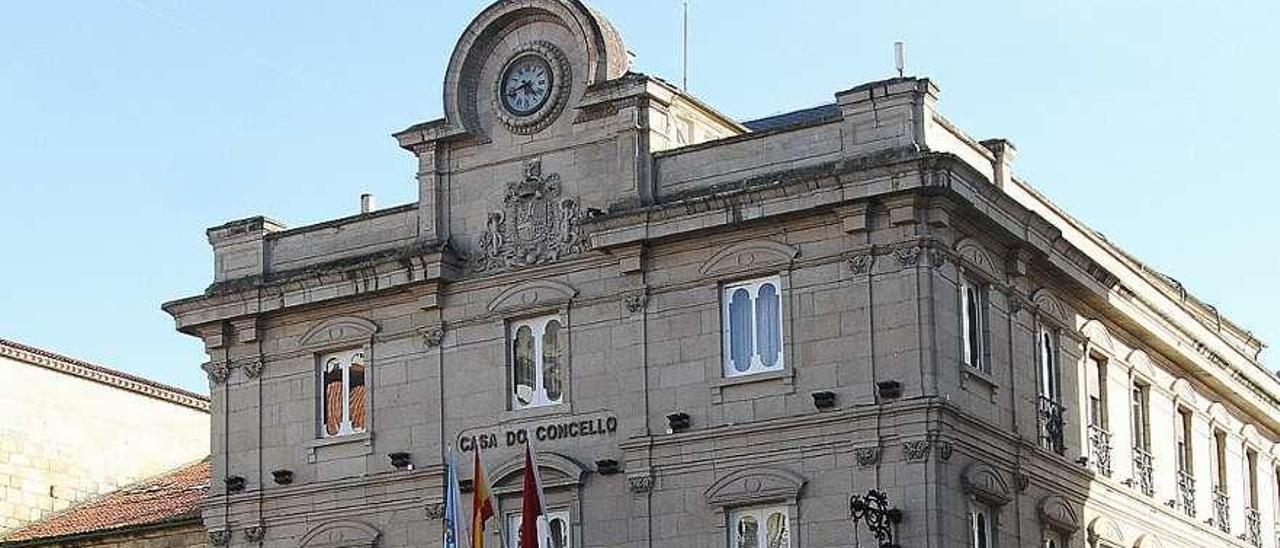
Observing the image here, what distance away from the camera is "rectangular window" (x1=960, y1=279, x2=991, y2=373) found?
137 feet

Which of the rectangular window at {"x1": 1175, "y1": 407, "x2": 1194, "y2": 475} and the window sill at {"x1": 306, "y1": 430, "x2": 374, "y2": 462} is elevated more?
the rectangular window at {"x1": 1175, "y1": 407, "x2": 1194, "y2": 475}

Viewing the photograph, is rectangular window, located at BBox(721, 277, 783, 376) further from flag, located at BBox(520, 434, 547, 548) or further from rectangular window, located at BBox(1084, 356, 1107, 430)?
rectangular window, located at BBox(1084, 356, 1107, 430)

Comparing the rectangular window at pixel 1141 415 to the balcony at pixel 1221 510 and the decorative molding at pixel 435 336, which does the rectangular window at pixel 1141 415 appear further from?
the decorative molding at pixel 435 336

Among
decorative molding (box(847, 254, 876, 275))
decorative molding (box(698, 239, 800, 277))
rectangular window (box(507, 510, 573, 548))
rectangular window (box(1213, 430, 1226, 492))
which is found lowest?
rectangular window (box(507, 510, 573, 548))

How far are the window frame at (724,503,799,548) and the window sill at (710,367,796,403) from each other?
1.79 meters

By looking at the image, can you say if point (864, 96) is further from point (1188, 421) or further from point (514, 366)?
point (1188, 421)

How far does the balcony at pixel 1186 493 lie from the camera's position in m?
50.0

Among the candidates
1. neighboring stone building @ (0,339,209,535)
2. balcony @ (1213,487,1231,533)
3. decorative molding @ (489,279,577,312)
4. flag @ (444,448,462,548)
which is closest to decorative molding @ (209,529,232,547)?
flag @ (444,448,462,548)

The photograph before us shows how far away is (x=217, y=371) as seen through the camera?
4806cm

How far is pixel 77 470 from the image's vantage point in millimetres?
59938

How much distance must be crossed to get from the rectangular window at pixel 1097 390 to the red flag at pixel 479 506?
1093 centimetres

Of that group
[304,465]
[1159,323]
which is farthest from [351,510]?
[1159,323]

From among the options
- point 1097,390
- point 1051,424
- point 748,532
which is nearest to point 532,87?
point 748,532

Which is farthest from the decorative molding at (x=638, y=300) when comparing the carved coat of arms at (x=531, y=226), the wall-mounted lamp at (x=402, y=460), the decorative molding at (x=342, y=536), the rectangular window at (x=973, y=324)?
the decorative molding at (x=342, y=536)
